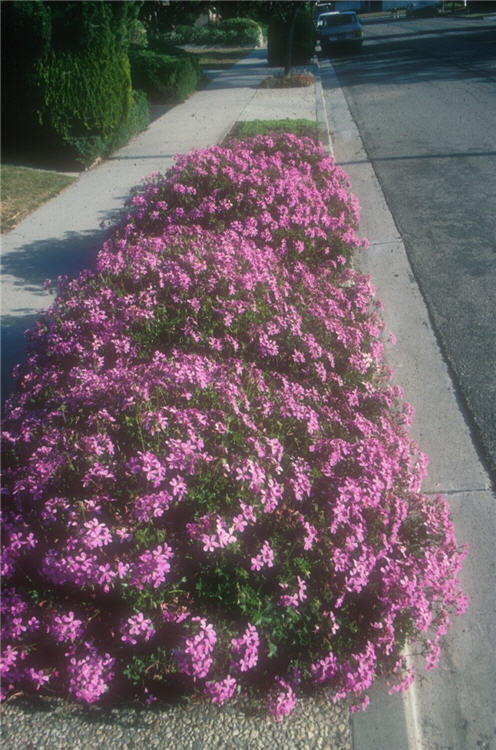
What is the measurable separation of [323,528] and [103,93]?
9.64m

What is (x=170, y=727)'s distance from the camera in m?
2.14

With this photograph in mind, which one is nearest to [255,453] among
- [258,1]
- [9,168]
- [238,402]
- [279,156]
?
[238,402]

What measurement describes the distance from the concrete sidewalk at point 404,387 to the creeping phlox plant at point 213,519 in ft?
0.40

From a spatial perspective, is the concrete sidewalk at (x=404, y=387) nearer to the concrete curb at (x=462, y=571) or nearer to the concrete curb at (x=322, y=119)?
the concrete curb at (x=462, y=571)

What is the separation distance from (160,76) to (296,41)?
12.8 metres

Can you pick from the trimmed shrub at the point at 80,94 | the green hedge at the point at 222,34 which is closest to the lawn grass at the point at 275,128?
the trimmed shrub at the point at 80,94

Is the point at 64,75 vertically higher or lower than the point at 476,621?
higher

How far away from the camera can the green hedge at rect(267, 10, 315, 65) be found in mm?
25531

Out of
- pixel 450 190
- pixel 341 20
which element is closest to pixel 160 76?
pixel 450 190

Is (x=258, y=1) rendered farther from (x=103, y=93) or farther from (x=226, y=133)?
(x=103, y=93)

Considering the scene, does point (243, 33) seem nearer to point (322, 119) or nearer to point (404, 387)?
point (322, 119)

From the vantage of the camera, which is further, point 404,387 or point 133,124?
point 133,124

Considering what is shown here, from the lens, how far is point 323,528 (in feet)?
8.07

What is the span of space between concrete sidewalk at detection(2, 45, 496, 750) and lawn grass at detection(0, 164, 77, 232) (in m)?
0.18
